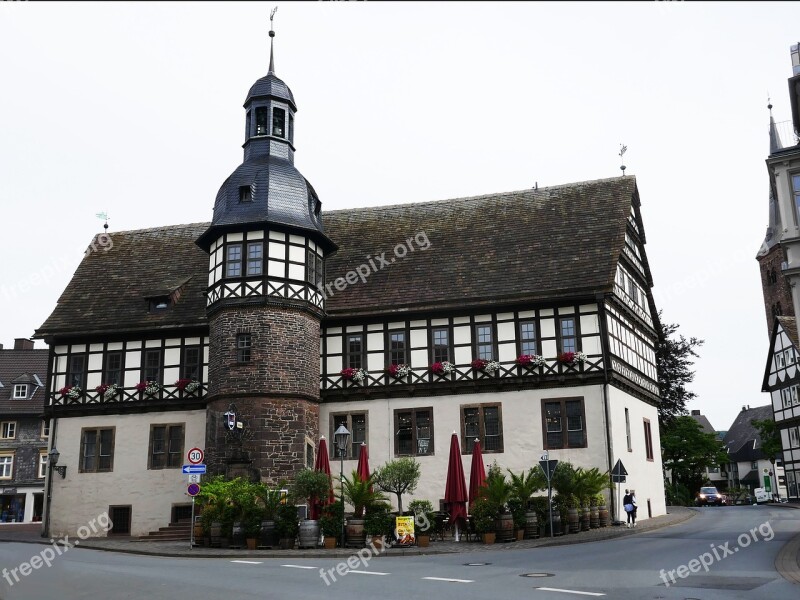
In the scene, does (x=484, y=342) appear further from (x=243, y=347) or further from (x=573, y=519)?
(x=243, y=347)

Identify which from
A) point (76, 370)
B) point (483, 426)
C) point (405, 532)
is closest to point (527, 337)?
point (483, 426)

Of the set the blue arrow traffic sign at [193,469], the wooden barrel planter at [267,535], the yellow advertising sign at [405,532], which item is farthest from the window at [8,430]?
the yellow advertising sign at [405,532]

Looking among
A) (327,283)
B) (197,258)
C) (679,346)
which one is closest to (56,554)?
(327,283)

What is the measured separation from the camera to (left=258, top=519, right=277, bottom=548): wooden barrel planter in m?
24.5

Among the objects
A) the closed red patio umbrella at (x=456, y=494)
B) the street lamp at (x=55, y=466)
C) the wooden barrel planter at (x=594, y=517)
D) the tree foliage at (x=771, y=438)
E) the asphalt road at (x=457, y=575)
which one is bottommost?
the asphalt road at (x=457, y=575)

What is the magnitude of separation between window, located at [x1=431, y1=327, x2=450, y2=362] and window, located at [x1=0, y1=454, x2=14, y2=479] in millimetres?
36695

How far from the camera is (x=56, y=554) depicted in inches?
927

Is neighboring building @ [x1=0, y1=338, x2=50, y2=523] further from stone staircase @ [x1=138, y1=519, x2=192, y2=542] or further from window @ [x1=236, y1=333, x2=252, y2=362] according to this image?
window @ [x1=236, y1=333, x2=252, y2=362]

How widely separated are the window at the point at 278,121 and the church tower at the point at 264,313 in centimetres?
11

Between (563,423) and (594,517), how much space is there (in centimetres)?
357

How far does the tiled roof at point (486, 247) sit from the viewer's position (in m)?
31.1

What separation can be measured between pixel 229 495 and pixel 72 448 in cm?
1180

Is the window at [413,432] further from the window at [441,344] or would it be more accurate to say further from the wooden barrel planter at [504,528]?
the wooden barrel planter at [504,528]

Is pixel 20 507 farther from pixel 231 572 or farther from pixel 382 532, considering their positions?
pixel 231 572
